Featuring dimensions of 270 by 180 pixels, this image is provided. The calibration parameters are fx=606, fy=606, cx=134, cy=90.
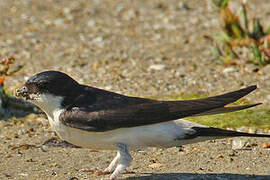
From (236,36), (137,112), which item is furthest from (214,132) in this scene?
(236,36)

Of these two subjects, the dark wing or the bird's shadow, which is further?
the bird's shadow

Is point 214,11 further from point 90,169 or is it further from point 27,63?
point 90,169

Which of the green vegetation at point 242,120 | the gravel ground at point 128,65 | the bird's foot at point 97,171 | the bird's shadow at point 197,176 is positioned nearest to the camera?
the bird's shadow at point 197,176

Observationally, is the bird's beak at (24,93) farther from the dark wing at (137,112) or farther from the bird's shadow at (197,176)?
the bird's shadow at (197,176)

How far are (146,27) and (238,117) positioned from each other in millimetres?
3948

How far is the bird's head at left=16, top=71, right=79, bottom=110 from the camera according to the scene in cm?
437

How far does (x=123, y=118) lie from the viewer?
4.25 m

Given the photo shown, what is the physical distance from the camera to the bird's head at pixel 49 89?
4.37m

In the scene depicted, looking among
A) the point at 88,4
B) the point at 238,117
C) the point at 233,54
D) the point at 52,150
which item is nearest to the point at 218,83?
the point at 233,54

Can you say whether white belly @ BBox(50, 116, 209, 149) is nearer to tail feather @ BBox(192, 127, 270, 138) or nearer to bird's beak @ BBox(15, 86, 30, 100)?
tail feather @ BBox(192, 127, 270, 138)

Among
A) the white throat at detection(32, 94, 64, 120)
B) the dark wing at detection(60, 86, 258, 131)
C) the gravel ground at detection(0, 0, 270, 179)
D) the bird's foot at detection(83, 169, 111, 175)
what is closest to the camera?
the dark wing at detection(60, 86, 258, 131)

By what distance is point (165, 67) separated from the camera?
302 inches

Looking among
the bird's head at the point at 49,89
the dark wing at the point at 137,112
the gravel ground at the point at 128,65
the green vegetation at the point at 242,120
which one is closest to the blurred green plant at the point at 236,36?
the gravel ground at the point at 128,65

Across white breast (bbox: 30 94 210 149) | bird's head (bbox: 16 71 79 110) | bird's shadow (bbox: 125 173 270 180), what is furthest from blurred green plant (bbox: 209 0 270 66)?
bird's head (bbox: 16 71 79 110)
